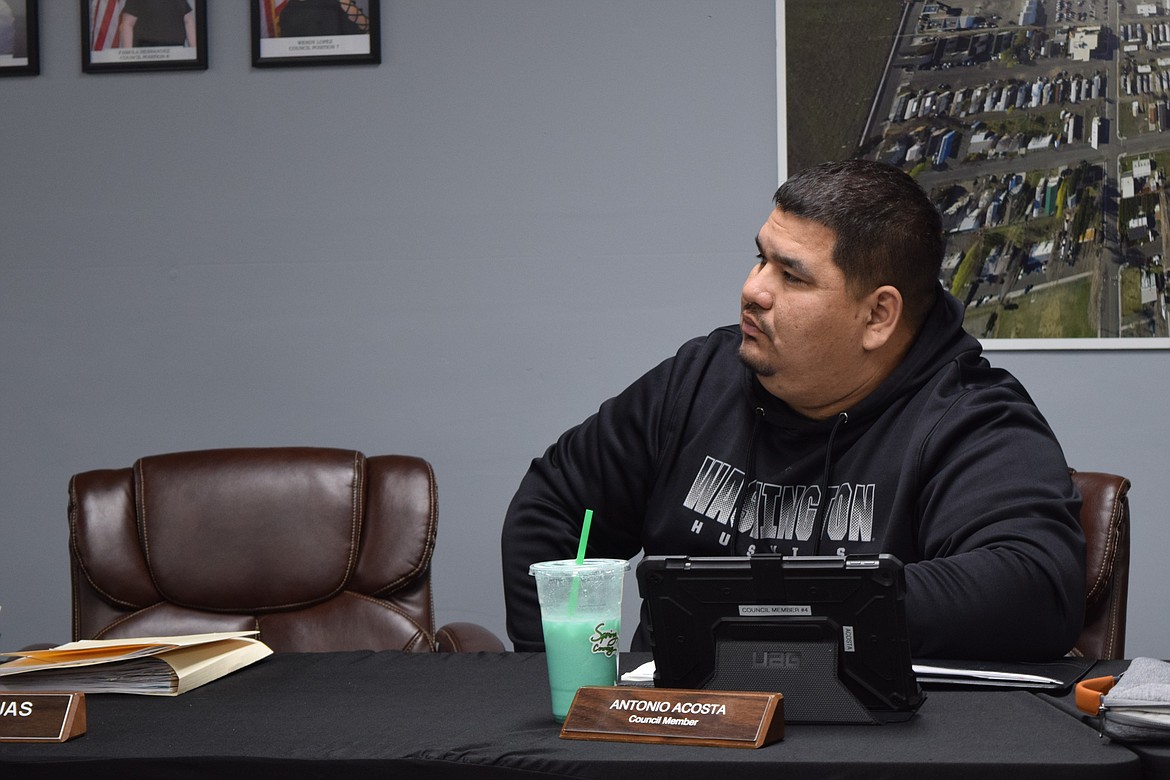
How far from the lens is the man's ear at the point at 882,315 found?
1.75m

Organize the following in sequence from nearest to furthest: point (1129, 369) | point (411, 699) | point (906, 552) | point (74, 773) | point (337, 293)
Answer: point (74, 773), point (411, 699), point (906, 552), point (1129, 369), point (337, 293)

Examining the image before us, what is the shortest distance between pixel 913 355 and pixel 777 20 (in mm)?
1134

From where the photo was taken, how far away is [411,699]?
117 centimetres

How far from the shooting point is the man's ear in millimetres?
1755

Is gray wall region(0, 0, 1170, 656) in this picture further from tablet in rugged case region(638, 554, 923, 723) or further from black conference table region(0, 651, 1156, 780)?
tablet in rugged case region(638, 554, 923, 723)

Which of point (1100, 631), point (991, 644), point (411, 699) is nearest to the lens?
point (411, 699)

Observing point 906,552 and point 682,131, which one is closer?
point 906,552

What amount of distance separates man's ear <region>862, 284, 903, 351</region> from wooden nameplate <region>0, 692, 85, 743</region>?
1181mm

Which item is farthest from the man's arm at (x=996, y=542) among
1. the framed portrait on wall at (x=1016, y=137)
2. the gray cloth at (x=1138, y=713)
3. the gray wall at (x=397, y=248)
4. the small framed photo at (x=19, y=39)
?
the small framed photo at (x=19, y=39)

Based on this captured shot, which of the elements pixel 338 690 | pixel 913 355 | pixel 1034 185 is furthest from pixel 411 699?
pixel 1034 185

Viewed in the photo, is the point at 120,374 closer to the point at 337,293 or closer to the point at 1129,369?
the point at 337,293

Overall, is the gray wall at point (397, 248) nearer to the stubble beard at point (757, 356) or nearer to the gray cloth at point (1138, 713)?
the stubble beard at point (757, 356)

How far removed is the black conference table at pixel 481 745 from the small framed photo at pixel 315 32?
1.85 m

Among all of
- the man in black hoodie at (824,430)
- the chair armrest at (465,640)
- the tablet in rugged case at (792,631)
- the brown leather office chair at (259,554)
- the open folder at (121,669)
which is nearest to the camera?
the tablet in rugged case at (792,631)
